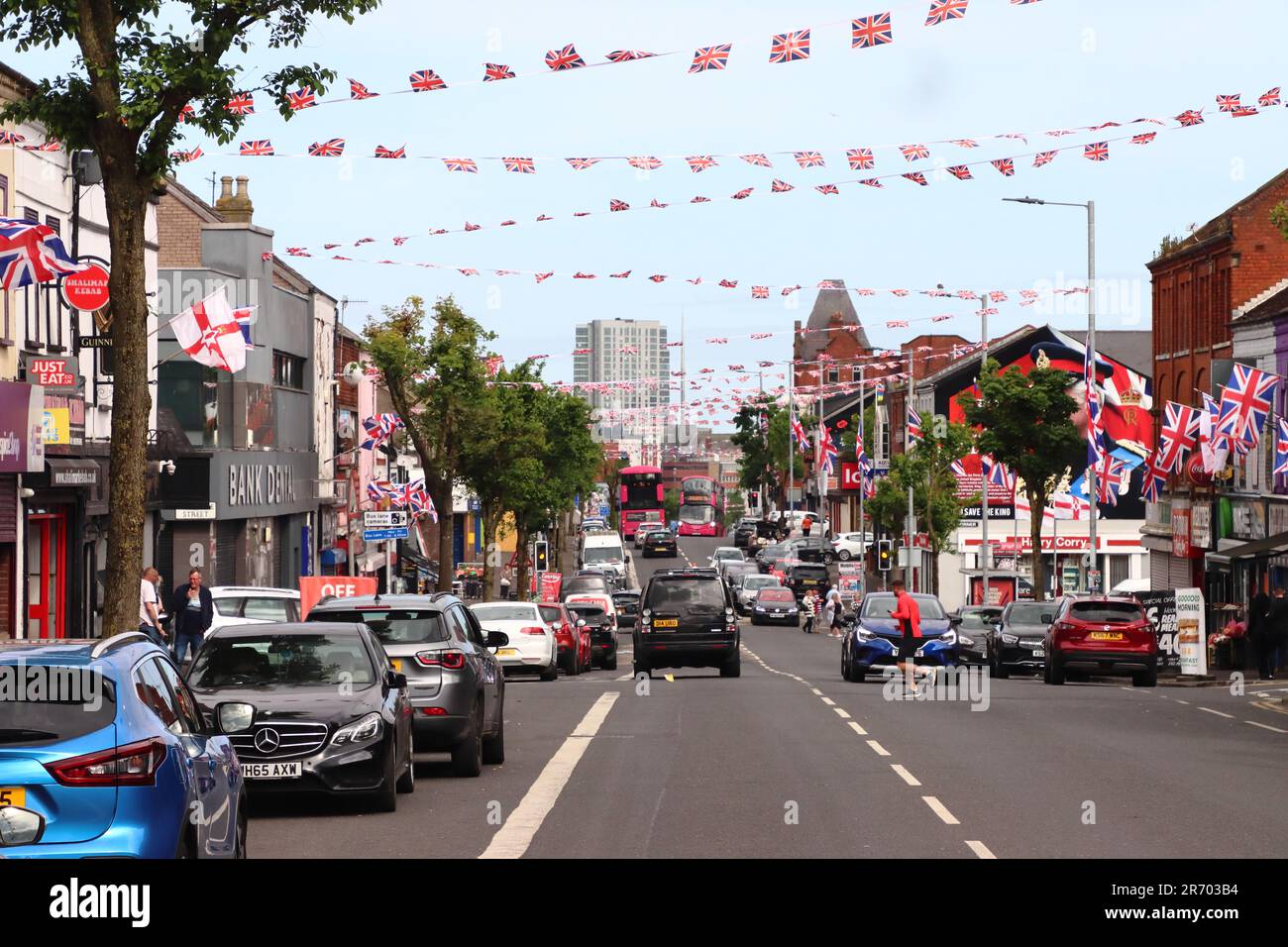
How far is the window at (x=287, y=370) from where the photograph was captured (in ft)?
184

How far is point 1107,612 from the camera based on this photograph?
3347 centimetres

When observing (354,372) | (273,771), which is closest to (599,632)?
(354,372)

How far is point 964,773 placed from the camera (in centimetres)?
1700

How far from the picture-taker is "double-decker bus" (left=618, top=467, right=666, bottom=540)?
12262 centimetres

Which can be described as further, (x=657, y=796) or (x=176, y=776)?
(x=657, y=796)

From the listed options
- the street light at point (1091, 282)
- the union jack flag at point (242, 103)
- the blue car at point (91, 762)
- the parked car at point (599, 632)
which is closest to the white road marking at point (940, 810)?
the blue car at point (91, 762)

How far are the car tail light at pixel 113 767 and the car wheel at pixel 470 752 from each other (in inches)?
319

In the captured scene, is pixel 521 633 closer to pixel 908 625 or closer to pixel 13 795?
pixel 908 625

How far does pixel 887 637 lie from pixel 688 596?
11.5 feet

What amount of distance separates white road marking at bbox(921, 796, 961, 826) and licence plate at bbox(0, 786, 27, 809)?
7056mm

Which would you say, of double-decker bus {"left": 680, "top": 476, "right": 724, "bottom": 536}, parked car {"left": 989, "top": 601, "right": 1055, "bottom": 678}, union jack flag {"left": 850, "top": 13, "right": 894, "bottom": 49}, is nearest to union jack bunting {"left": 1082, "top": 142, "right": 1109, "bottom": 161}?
union jack flag {"left": 850, "top": 13, "right": 894, "bottom": 49}

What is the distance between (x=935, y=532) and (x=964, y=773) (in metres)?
63.4
